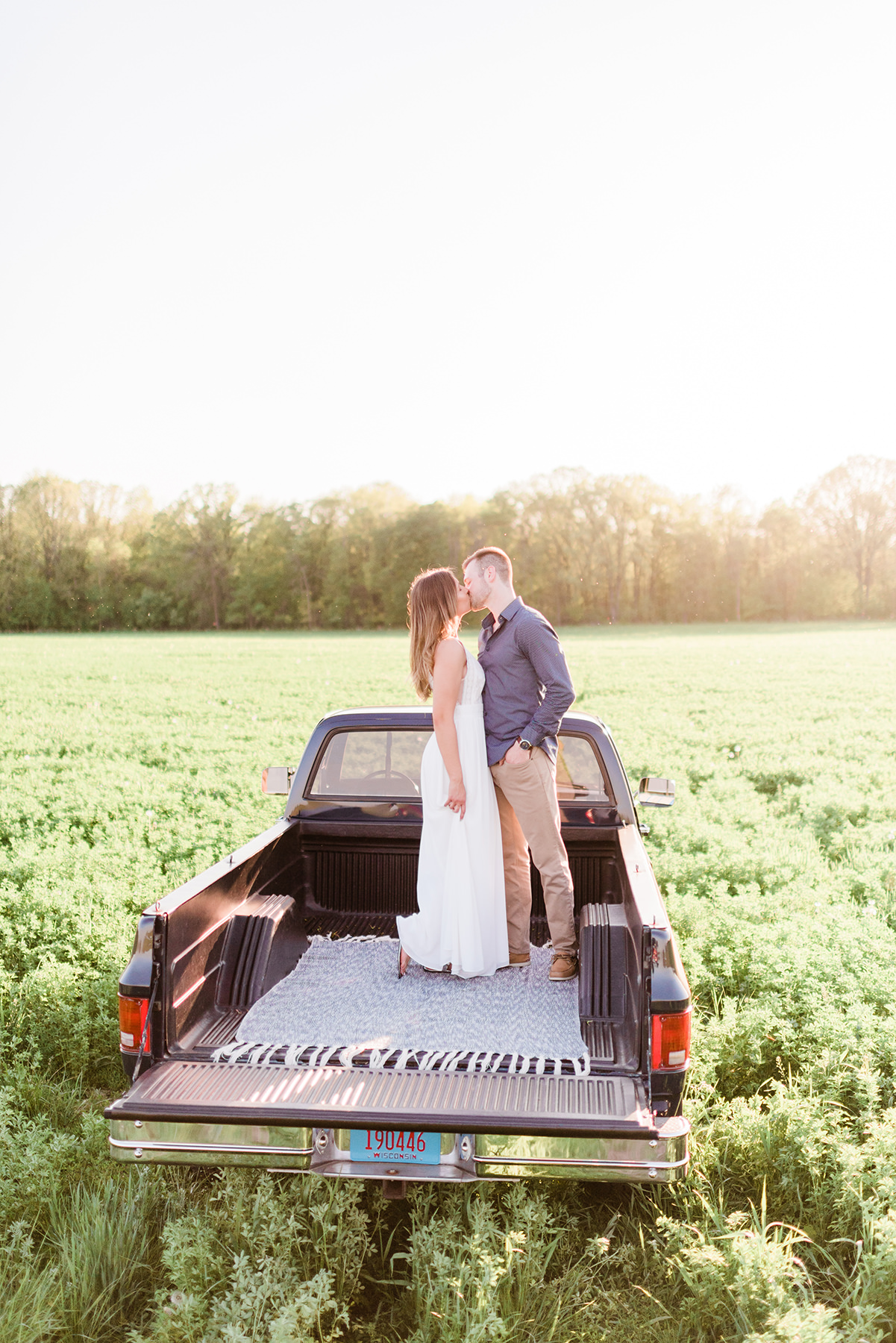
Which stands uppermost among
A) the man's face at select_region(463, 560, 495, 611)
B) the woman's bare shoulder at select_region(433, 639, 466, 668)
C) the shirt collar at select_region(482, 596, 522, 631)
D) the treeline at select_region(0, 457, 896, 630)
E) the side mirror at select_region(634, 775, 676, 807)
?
the treeline at select_region(0, 457, 896, 630)

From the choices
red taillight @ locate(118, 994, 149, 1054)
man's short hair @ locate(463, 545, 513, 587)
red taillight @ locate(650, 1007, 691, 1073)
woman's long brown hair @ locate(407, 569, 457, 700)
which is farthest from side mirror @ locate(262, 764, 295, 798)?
red taillight @ locate(650, 1007, 691, 1073)

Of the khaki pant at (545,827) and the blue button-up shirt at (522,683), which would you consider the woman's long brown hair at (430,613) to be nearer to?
the blue button-up shirt at (522,683)

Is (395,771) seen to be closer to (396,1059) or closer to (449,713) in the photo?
(449,713)

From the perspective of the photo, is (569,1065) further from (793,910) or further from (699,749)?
(699,749)

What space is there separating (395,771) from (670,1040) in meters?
2.63

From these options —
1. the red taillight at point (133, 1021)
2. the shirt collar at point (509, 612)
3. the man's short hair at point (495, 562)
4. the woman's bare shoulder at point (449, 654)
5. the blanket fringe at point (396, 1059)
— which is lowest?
the blanket fringe at point (396, 1059)

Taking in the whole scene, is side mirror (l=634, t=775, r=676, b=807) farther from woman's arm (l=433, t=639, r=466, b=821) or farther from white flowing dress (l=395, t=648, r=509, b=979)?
woman's arm (l=433, t=639, r=466, b=821)

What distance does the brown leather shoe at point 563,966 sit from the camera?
4.43m

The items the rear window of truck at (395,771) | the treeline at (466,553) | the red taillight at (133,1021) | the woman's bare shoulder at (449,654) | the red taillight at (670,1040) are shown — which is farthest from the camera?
the treeline at (466,553)

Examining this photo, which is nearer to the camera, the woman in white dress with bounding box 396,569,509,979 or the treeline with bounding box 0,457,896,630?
the woman in white dress with bounding box 396,569,509,979

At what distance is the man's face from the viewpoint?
445cm

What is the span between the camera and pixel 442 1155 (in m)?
2.93

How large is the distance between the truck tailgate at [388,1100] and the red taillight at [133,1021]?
0.11 metres

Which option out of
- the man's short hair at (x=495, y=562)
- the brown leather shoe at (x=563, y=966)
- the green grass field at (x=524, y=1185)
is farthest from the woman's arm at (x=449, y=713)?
the green grass field at (x=524, y=1185)
